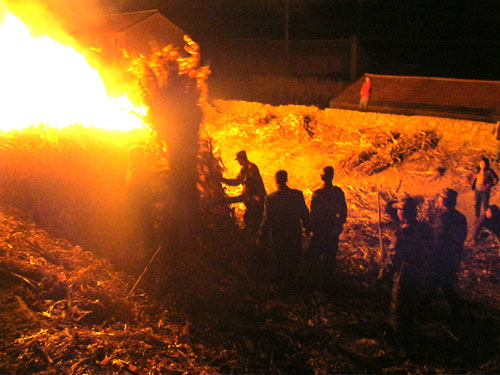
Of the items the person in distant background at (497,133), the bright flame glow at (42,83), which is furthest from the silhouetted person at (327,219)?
the bright flame glow at (42,83)

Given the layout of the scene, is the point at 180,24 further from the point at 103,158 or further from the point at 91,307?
the point at 91,307

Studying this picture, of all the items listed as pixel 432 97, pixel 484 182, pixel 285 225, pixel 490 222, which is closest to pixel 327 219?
pixel 285 225

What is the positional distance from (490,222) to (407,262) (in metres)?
2.83

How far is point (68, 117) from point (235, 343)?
24.4ft

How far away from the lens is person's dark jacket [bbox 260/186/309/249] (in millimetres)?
6016

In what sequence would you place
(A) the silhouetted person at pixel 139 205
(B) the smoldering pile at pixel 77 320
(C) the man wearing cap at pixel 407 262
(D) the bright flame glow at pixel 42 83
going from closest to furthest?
1. (B) the smoldering pile at pixel 77 320
2. (C) the man wearing cap at pixel 407 262
3. (A) the silhouetted person at pixel 139 205
4. (D) the bright flame glow at pixel 42 83

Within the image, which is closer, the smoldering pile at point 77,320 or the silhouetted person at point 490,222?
the smoldering pile at point 77,320

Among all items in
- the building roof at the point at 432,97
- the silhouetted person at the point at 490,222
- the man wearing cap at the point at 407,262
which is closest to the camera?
the man wearing cap at the point at 407,262

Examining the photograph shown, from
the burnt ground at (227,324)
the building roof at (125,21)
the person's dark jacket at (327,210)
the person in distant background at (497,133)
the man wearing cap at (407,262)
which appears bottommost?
the burnt ground at (227,324)

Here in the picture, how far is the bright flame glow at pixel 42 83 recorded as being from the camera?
10352 millimetres

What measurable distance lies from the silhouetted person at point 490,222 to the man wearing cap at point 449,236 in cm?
196

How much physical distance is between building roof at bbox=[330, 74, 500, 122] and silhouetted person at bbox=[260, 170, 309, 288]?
9.19m

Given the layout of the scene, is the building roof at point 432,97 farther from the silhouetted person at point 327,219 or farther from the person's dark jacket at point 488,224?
the silhouetted person at point 327,219

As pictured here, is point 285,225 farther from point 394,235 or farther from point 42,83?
point 42,83
